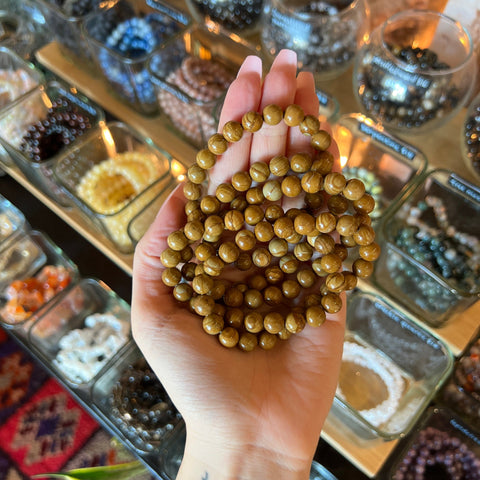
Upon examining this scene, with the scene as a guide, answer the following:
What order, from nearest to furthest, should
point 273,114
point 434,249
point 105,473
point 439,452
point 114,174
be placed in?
point 273,114 < point 434,249 < point 439,452 < point 114,174 < point 105,473

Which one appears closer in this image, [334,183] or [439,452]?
[334,183]

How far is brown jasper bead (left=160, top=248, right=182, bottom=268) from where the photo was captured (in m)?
0.71

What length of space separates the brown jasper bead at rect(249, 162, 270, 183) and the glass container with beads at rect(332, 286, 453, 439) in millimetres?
304

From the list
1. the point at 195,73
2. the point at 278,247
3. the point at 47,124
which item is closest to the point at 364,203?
the point at 278,247

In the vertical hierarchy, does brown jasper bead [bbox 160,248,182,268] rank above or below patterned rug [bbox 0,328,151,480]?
above

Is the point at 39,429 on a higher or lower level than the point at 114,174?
lower

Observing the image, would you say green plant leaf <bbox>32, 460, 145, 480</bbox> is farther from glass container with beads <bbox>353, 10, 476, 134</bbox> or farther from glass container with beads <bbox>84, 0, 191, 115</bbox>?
glass container with beads <bbox>353, 10, 476, 134</bbox>

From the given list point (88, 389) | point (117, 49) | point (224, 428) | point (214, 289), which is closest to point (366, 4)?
point (117, 49)

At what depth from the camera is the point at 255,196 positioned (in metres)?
0.74

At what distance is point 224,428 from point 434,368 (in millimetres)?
399

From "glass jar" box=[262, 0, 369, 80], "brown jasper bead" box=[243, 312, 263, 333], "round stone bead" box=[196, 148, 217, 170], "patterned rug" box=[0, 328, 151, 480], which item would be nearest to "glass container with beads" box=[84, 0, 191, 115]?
"glass jar" box=[262, 0, 369, 80]

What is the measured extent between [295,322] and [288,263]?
10 cm

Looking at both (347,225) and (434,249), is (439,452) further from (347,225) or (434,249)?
(347,225)

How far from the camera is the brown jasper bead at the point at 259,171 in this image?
719 mm
